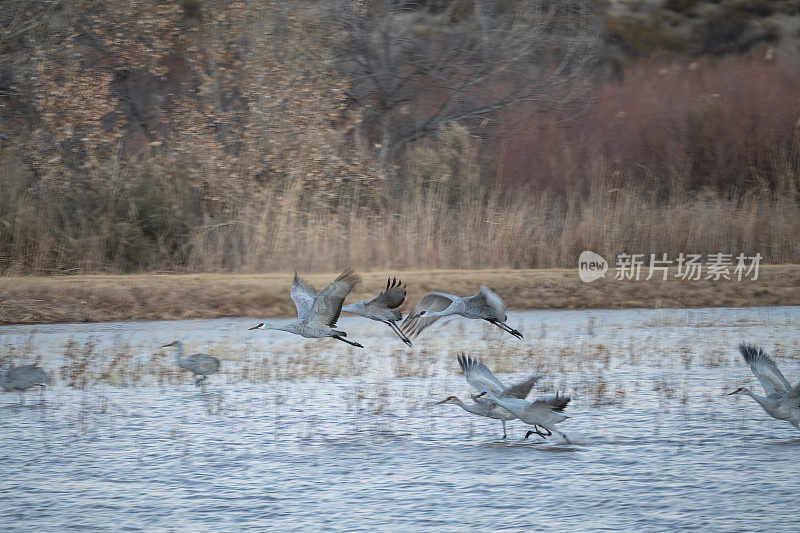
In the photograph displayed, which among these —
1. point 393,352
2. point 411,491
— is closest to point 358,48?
point 393,352


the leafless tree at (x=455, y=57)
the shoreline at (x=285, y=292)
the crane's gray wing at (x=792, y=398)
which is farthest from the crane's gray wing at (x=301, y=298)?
the leafless tree at (x=455, y=57)

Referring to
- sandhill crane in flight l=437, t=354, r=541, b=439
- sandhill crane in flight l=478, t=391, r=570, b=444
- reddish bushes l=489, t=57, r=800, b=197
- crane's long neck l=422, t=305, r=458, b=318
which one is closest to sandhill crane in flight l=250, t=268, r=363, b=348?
crane's long neck l=422, t=305, r=458, b=318

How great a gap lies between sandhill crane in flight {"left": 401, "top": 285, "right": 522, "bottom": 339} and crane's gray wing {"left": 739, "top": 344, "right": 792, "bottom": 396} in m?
1.33

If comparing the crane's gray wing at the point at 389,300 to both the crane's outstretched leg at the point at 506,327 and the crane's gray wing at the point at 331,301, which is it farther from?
the crane's outstretched leg at the point at 506,327

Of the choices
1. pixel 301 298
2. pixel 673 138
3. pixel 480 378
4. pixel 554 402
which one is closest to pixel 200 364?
pixel 301 298

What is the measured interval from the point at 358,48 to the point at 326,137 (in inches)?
112

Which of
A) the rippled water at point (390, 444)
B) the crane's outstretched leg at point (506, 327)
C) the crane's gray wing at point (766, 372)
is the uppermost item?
the crane's outstretched leg at point (506, 327)

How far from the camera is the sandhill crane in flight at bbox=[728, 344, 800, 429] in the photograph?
5750 mm

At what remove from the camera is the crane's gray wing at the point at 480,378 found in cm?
593

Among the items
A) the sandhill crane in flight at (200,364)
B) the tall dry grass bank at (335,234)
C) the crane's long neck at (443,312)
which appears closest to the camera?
the crane's long neck at (443,312)

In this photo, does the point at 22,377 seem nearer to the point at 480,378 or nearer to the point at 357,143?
the point at 480,378

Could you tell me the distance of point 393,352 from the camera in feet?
28.8

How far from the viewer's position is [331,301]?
22.0 ft

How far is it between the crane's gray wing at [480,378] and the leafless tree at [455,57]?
31.2 feet
